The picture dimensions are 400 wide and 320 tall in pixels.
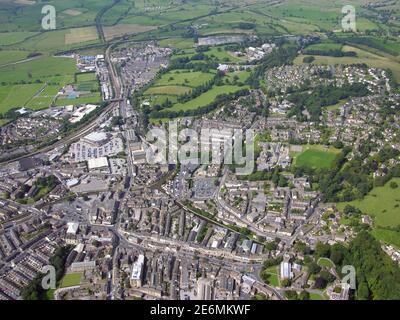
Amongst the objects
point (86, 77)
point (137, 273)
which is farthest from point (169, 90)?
point (137, 273)

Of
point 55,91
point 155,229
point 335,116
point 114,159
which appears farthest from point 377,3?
point 155,229

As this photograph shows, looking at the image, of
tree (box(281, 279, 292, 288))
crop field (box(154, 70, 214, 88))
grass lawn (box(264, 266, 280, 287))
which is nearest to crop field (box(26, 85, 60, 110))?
crop field (box(154, 70, 214, 88))

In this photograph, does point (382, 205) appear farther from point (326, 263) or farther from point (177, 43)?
point (177, 43)

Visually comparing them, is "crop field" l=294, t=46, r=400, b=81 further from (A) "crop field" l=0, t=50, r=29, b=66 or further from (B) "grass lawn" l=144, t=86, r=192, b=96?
(A) "crop field" l=0, t=50, r=29, b=66

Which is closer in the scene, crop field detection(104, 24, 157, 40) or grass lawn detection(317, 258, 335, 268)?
grass lawn detection(317, 258, 335, 268)

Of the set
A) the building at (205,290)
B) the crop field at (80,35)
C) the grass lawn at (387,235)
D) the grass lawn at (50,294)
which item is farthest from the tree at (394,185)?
the crop field at (80,35)

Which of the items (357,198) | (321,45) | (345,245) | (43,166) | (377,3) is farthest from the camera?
(377,3)

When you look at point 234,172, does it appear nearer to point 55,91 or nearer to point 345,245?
point 345,245
